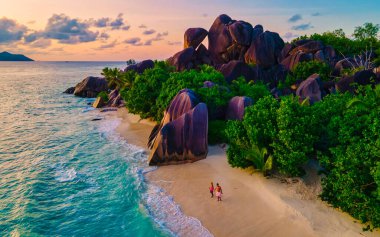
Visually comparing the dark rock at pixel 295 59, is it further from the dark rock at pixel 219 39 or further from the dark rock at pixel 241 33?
the dark rock at pixel 219 39

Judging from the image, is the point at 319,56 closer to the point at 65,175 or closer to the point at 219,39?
the point at 219,39

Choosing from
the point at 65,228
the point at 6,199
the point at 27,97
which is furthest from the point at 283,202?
the point at 27,97

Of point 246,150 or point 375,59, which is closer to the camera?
→ point 246,150

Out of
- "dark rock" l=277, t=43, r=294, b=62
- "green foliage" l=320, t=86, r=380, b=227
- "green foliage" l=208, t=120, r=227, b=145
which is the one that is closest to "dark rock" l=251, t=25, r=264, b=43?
"dark rock" l=277, t=43, r=294, b=62

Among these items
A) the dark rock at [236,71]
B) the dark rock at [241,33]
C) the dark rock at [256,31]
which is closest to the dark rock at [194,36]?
the dark rock at [241,33]

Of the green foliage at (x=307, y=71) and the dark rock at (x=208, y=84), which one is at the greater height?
the green foliage at (x=307, y=71)

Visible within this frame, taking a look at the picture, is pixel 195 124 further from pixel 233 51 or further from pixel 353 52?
pixel 353 52
